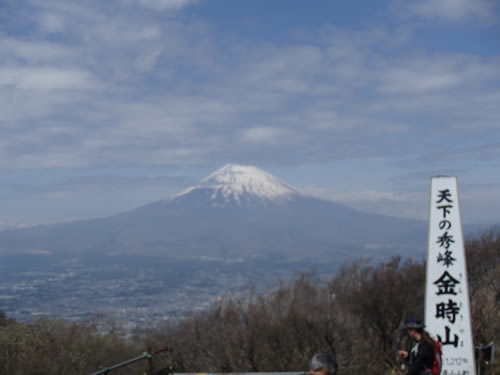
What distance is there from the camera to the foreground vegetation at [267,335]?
1633 cm

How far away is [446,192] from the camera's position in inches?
436

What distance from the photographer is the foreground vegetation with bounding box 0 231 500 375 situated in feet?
53.6

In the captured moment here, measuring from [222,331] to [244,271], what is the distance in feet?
455

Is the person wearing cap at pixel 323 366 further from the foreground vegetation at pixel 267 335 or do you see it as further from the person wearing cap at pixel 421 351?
the foreground vegetation at pixel 267 335

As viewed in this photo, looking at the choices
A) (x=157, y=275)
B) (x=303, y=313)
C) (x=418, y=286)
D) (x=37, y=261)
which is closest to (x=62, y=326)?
(x=303, y=313)

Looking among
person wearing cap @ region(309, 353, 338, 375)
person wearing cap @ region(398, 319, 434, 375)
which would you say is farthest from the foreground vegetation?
person wearing cap @ region(309, 353, 338, 375)

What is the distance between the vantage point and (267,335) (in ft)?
58.5

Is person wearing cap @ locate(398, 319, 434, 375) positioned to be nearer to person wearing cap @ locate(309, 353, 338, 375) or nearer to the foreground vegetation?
person wearing cap @ locate(309, 353, 338, 375)

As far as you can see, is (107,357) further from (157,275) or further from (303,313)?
(157,275)

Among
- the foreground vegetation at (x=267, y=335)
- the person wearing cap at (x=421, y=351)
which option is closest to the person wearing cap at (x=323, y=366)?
the person wearing cap at (x=421, y=351)

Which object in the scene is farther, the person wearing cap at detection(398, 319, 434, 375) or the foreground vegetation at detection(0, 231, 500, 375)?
the foreground vegetation at detection(0, 231, 500, 375)

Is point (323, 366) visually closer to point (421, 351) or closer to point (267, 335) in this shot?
point (421, 351)

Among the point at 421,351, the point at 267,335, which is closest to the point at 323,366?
the point at 421,351

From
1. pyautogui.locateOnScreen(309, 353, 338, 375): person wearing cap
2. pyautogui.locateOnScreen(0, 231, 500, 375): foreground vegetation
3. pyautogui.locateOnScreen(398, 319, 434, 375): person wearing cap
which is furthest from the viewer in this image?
pyautogui.locateOnScreen(0, 231, 500, 375): foreground vegetation
